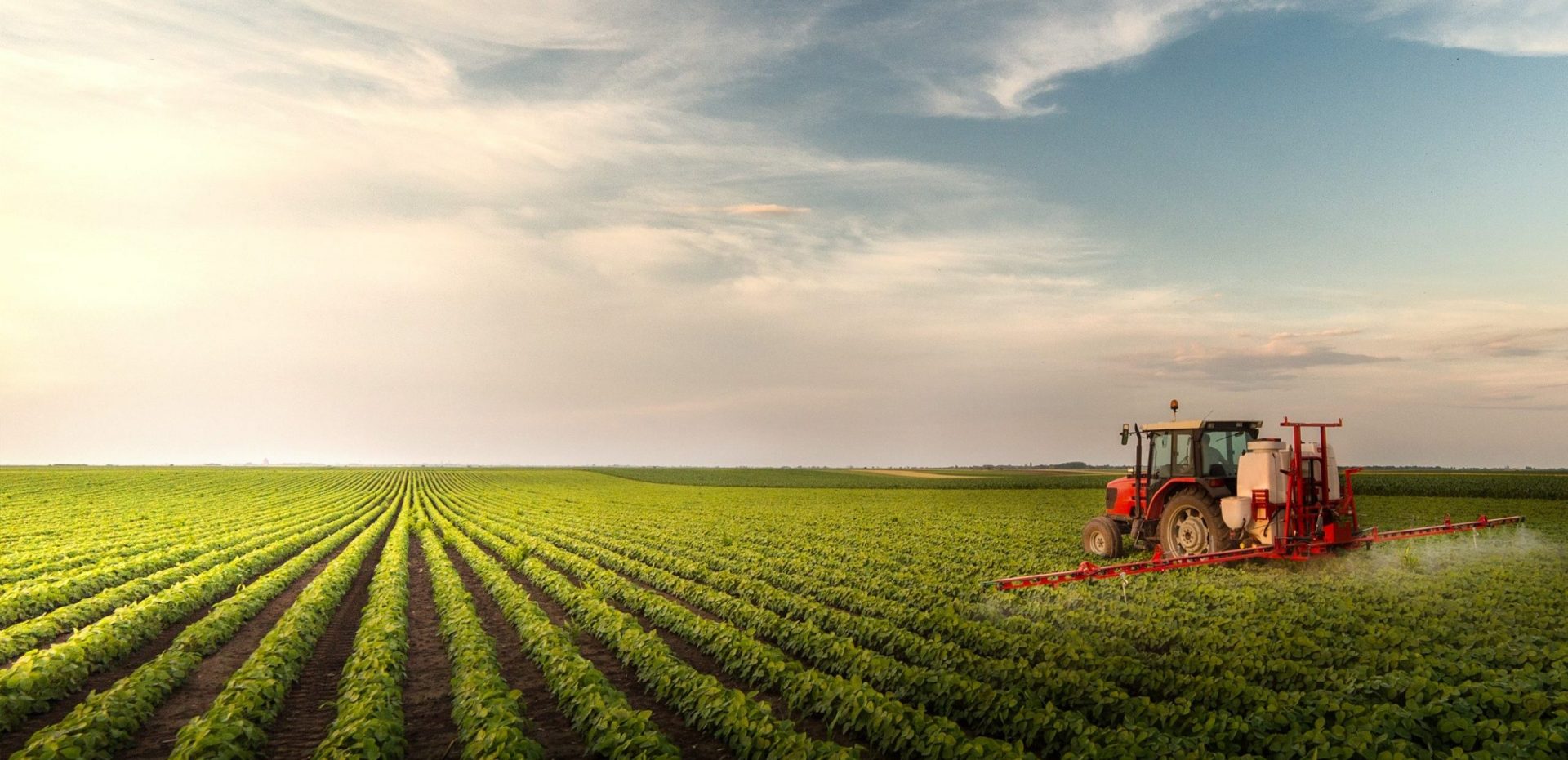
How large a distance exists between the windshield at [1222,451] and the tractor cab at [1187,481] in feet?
0.05

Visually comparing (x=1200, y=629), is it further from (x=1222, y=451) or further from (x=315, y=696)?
(x=315, y=696)

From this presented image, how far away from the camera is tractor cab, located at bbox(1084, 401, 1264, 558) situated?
16266 millimetres

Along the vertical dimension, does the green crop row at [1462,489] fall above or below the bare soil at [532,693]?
above

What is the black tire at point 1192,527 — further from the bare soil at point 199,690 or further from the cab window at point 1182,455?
the bare soil at point 199,690

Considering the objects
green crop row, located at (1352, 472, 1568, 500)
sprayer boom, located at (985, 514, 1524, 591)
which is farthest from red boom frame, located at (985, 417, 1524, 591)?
green crop row, located at (1352, 472, 1568, 500)

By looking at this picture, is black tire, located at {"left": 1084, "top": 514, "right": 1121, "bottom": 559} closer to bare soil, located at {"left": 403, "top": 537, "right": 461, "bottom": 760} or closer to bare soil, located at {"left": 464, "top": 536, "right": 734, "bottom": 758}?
bare soil, located at {"left": 464, "top": 536, "right": 734, "bottom": 758}

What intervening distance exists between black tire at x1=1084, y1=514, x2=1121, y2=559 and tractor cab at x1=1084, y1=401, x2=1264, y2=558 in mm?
179

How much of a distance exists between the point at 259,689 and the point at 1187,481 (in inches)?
626

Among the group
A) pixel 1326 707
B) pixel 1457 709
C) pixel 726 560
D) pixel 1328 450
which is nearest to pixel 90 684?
pixel 726 560

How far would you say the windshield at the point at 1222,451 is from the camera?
1673cm

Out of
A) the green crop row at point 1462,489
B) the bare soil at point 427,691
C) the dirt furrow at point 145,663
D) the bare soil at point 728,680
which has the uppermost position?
the green crop row at point 1462,489

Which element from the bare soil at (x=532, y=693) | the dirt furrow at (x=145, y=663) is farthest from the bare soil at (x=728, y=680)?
the dirt furrow at (x=145, y=663)

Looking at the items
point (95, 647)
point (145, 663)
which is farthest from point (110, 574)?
point (95, 647)

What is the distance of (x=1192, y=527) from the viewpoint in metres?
16.6
